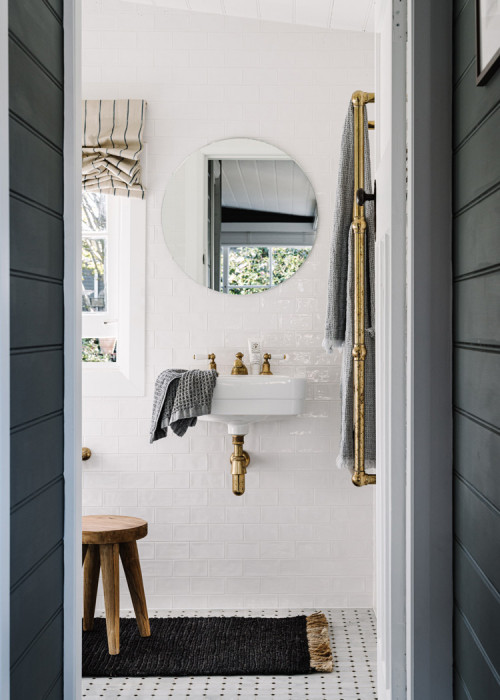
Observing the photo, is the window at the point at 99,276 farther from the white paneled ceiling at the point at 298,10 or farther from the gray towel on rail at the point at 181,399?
the white paneled ceiling at the point at 298,10

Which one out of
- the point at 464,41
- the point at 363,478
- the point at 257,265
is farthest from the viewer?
the point at 257,265

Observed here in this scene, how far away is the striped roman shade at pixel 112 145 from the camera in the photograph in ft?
10.4

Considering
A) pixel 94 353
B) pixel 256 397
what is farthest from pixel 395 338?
pixel 94 353

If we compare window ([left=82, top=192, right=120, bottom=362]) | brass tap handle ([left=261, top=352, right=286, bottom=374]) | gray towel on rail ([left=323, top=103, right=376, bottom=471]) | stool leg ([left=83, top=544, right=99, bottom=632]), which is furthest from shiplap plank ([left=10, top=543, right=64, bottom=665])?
window ([left=82, top=192, right=120, bottom=362])

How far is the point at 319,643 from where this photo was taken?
281cm

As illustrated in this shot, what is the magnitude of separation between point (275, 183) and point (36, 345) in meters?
2.04

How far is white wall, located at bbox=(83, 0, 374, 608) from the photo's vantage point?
3201 millimetres

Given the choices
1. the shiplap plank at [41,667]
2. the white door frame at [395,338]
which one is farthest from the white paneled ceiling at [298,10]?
the shiplap plank at [41,667]

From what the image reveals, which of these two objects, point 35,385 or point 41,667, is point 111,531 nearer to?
point 41,667

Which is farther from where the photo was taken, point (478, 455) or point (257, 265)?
point (257, 265)

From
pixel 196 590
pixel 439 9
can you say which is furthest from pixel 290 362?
pixel 439 9

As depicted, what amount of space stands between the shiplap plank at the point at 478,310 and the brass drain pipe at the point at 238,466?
184 centimetres

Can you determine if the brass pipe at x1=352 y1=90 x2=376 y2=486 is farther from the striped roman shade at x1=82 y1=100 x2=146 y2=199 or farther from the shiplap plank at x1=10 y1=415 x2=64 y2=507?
the striped roman shade at x1=82 y1=100 x2=146 y2=199

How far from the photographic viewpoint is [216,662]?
2662mm
